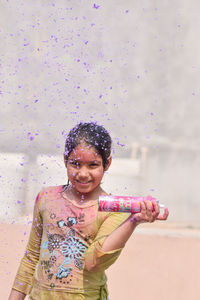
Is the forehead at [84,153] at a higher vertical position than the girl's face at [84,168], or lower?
higher

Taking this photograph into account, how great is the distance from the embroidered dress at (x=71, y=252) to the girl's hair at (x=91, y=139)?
183mm

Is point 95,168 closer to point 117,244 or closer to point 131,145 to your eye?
point 117,244

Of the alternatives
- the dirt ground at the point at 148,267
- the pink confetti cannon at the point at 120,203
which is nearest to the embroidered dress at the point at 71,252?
the pink confetti cannon at the point at 120,203

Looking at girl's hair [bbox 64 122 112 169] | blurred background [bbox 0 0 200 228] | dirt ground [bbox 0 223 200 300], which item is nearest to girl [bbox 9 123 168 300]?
girl's hair [bbox 64 122 112 169]

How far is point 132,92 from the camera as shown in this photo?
29.5 ft

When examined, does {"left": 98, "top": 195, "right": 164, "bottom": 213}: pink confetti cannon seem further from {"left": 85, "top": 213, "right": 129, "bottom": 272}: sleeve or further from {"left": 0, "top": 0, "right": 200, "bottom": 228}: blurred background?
{"left": 0, "top": 0, "right": 200, "bottom": 228}: blurred background

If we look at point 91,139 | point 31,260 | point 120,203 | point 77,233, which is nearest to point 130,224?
point 120,203

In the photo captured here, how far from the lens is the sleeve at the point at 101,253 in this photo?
164cm

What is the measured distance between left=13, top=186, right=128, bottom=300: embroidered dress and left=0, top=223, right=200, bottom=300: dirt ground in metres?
2.19

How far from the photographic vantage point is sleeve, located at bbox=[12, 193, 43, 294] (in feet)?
6.08

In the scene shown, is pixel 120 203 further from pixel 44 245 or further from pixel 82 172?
pixel 44 245

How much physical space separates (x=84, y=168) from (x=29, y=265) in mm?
446

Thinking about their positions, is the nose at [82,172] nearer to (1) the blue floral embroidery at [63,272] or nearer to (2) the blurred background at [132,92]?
(1) the blue floral embroidery at [63,272]

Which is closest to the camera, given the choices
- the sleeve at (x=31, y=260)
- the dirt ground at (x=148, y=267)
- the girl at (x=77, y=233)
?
the girl at (x=77, y=233)
